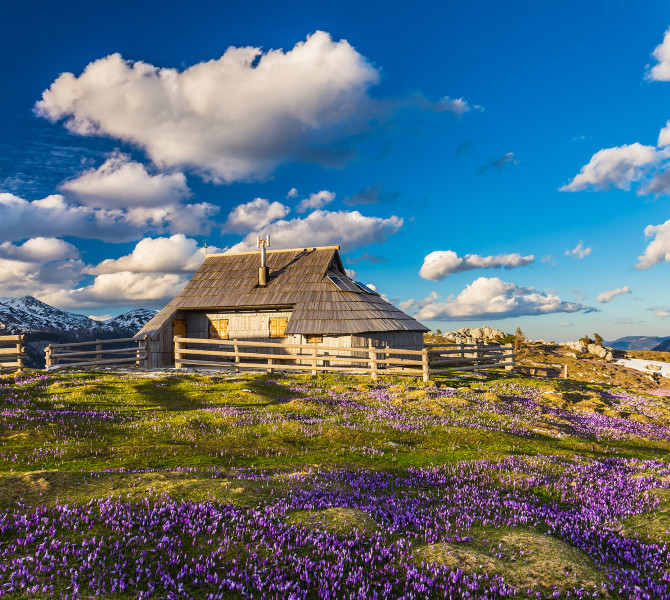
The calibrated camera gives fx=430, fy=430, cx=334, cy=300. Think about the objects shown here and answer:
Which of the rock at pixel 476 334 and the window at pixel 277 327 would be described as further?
the rock at pixel 476 334

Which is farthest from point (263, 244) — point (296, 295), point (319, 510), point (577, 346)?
point (577, 346)

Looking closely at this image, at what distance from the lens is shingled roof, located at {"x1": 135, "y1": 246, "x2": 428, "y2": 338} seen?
106 ft

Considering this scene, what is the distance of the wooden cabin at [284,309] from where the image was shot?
32312mm

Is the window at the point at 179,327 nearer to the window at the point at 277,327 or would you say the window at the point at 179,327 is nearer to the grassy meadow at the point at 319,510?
the window at the point at 277,327

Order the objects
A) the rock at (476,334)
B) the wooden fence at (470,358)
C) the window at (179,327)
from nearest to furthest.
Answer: the wooden fence at (470,358), the window at (179,327), the rock at (476,334)

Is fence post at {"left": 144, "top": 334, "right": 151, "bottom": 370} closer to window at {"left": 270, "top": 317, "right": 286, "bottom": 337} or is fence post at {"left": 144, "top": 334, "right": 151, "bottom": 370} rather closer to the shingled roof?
the shingled roof

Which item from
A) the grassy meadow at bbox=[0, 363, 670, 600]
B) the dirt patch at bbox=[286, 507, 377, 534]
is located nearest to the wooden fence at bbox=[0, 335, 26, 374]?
the grassy meadow at bbox=[0, 363, 670, 600]

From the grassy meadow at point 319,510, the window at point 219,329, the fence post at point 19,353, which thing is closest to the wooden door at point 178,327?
the window at point 219,329

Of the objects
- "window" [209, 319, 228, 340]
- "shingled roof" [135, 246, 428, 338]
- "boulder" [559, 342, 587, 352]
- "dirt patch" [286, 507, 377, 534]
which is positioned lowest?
"boulder" [559, 342, 587, 352]

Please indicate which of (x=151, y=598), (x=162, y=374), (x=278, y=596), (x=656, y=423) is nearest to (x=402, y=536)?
(x=278, y=596)

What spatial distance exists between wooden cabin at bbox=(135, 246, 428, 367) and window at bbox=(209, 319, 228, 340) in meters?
0.09

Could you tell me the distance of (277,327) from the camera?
1394 inches

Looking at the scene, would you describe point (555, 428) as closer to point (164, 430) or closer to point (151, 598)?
point (164, 430)

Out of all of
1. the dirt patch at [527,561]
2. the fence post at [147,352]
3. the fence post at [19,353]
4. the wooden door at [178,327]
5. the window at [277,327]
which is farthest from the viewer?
the wooden door at [178,327]
